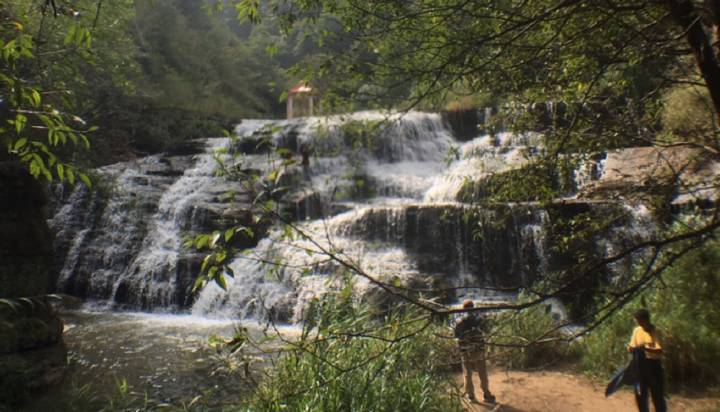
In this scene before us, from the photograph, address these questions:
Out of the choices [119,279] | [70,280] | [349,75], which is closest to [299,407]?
[349,75]

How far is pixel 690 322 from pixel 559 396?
1.90 m

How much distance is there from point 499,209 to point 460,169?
1111cm

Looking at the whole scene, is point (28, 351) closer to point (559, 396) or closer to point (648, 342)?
point (559, 396)

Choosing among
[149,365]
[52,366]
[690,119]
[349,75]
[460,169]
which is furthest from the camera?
[460,169]

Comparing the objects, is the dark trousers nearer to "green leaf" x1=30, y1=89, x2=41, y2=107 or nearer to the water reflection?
the water reflection

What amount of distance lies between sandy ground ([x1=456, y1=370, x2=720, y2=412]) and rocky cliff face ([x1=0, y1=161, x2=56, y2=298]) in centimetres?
742

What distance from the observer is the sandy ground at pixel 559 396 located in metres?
5.94

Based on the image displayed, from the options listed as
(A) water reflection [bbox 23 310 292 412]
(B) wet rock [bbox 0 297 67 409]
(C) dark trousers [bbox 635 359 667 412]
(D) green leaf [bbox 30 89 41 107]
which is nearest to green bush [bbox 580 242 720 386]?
(C) dark trousers [bbox 635 359 667 412]

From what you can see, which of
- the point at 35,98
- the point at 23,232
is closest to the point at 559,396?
the point at 35,98

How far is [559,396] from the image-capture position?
6.51 metres

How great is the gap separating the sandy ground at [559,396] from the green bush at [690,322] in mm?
412

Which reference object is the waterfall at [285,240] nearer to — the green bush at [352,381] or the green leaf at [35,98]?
the green bush at [352,381]

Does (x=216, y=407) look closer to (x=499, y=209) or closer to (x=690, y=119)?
(x=499, y=209)

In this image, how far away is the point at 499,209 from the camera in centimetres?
456
